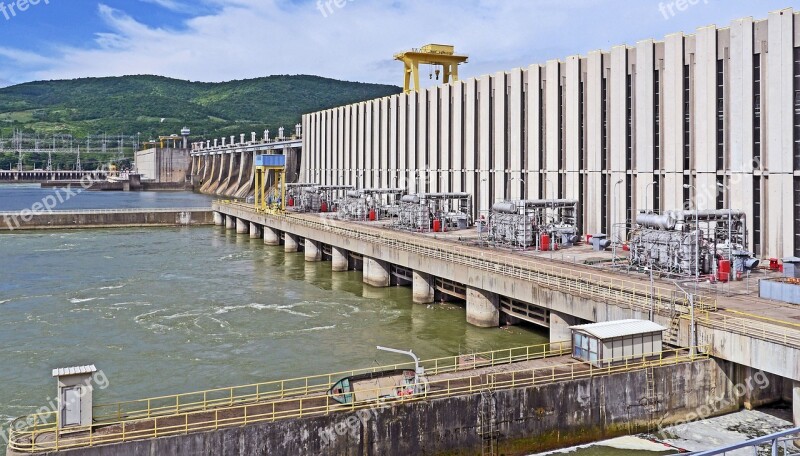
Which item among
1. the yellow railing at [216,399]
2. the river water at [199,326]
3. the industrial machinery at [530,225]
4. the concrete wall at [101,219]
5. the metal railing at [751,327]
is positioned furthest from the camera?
the concrete wall at [101,219]

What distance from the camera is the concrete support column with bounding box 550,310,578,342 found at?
36.8 meters

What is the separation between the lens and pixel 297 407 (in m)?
23.6

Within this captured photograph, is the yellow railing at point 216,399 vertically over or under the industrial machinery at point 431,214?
under

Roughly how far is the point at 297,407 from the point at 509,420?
745cm

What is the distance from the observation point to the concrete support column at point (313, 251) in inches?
2928

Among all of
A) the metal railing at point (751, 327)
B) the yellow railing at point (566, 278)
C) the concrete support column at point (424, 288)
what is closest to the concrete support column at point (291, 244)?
the yellow railing at point (566, 278)

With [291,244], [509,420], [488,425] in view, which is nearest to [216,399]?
[488,425]

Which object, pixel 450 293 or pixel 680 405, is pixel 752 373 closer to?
pixel 680 405

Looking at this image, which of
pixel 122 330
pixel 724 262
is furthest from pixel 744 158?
pixel 122 330

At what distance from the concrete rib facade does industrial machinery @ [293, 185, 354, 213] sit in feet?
69.1

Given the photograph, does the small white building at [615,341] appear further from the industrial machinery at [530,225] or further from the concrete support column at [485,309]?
the industrial machinery at [530,225]

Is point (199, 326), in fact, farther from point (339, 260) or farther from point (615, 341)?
point (615, 341)

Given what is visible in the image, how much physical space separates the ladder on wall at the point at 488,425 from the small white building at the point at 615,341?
496cm

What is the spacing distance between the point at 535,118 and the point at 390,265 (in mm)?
20098
